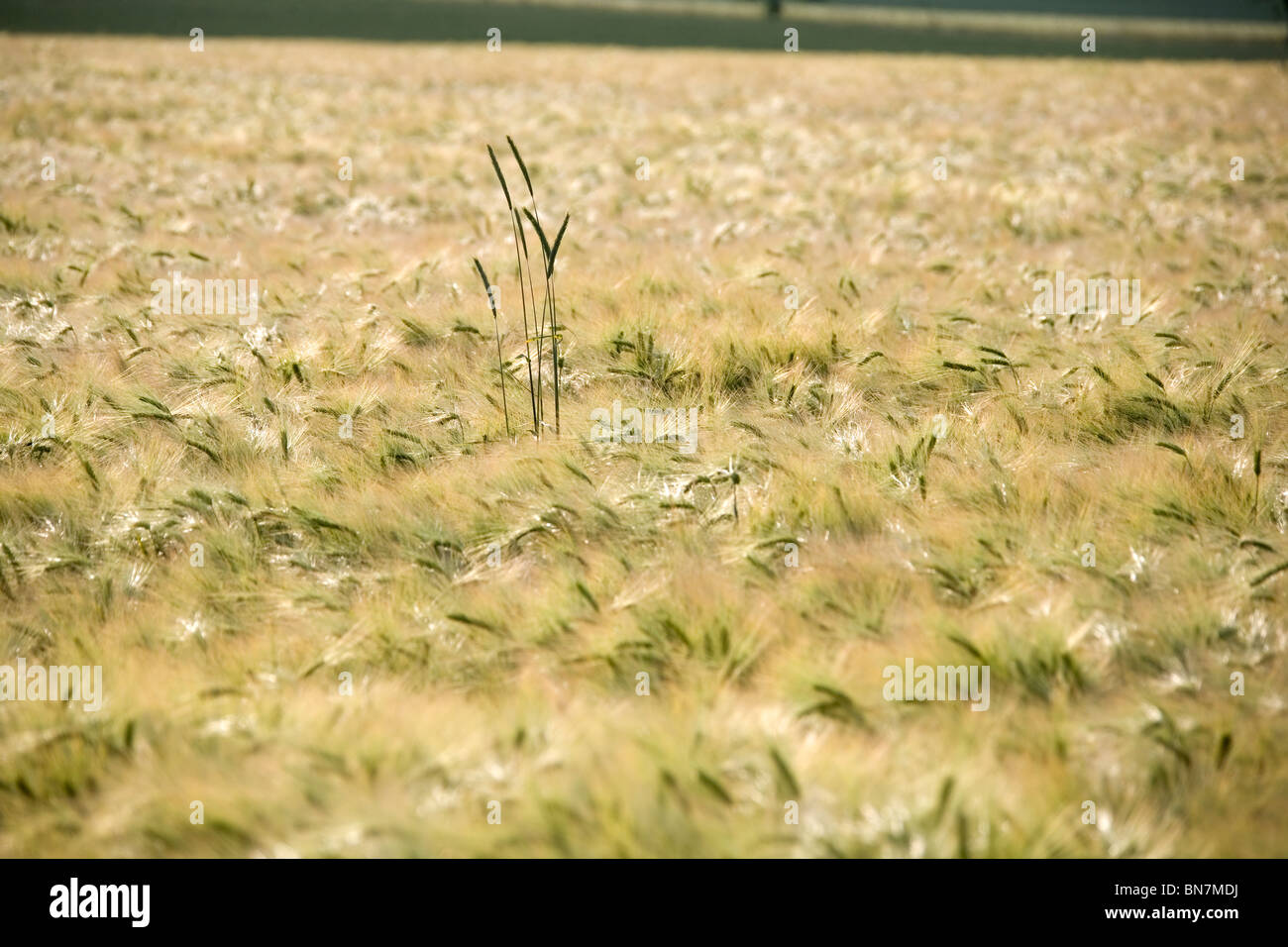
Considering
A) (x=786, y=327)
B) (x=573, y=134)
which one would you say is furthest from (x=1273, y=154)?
(x=786, y=327)

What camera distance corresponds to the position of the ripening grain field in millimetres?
2020

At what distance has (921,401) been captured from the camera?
4562 millimetres

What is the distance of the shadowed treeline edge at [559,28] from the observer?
3133 centimetres

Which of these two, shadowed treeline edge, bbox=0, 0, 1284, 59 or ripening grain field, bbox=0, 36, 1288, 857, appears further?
shadowed treeline edge, bbox=0, 0, 1284, 59

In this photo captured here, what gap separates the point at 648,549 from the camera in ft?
10.3

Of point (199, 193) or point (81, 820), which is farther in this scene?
point (199, 193)

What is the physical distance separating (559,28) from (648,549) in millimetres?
38779

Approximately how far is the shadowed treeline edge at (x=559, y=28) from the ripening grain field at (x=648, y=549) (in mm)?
28060

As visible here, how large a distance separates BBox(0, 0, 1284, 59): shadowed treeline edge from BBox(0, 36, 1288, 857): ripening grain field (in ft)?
92.1

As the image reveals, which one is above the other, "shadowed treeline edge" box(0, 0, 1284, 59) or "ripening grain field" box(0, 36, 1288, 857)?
"shadowed treeline edge" box(0, 0, 1284, 59)

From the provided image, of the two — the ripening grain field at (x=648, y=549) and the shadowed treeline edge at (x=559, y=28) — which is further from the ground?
the shadowed treeline edge at (x=559, y=28)

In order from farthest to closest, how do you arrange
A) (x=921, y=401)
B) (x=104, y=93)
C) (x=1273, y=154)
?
1. (x=104, y=93)
2. (x=1273, y=154)
3. (x=921, y=401)
